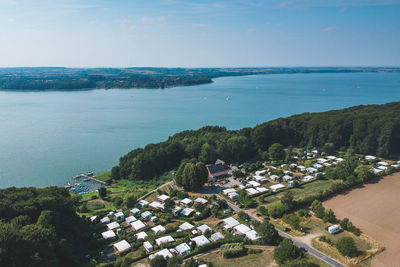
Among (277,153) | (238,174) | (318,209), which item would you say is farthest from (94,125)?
→ (318,209)

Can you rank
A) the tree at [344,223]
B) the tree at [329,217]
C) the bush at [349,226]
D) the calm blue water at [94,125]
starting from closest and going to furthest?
1. the bush at [349,226]
2. the tree at [344,223]
3. the tree at [329,217]
4. the calm blue water at [94,125]

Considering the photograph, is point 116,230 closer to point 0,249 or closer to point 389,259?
point 0,249

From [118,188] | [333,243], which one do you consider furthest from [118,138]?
[333,243]

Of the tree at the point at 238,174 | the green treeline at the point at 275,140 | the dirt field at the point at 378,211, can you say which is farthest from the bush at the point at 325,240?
the green treeline at the point at 275,140

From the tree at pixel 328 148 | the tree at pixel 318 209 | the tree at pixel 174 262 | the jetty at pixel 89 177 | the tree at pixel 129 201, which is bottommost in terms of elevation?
the jetty at pixel 89 177

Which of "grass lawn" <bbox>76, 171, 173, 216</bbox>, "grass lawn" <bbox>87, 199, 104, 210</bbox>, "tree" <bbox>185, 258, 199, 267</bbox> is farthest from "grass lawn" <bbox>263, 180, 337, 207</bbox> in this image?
"grass lawn" <bbox>87, 199, 104, 210</bbox>

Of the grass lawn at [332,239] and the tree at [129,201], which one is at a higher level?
the grass lawn at [332,239]

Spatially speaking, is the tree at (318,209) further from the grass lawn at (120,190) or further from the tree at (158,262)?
the grass lawn at (120,190)

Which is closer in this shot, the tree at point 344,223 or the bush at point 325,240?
the bush at point 325,240
